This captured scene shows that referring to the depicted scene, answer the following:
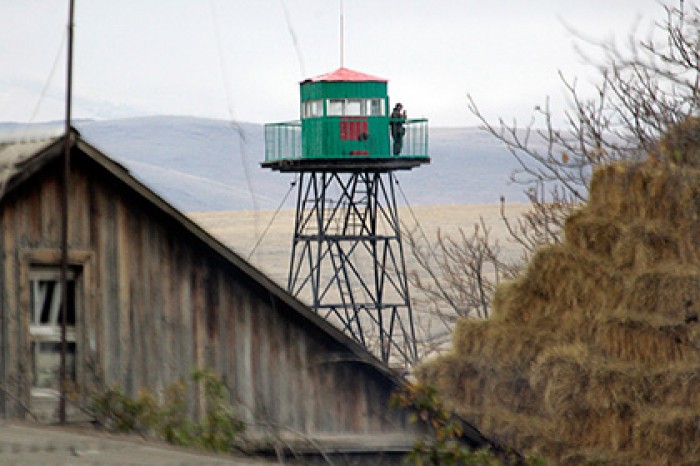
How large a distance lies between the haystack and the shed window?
4050 millimetres

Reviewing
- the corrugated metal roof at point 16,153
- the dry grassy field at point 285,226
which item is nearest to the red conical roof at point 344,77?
the corrugated metal roof at point 16,153

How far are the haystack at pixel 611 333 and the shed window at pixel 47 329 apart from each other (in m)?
4.05

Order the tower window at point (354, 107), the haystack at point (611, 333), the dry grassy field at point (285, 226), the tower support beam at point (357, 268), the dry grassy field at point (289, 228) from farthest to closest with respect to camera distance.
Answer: the dry grassy field at point (285, 226), the dry grassy field at point (289, 228), the tower window at point (354, 107), the tower support beam at point (357, 268), the haystack at point (611, 333)

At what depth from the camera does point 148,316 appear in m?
13.3

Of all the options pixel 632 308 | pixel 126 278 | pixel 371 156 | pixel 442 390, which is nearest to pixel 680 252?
pixel 632 308

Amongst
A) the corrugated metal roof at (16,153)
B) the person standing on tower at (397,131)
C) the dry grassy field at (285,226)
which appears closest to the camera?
the corrugated metal roof at (16,153)

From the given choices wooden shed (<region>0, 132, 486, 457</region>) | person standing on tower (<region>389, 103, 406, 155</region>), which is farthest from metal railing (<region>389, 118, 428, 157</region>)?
wooden shed (<region>0, 132, 486, 457</region>)

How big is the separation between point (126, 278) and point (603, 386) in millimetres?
4990

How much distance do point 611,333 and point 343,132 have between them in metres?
25.9

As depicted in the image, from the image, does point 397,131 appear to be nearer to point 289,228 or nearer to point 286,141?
point 286,141

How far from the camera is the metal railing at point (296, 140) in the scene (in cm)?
3725

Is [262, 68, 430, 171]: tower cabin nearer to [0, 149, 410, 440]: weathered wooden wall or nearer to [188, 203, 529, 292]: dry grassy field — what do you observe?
[0, 149, 410, 440]: weathered wooden wall

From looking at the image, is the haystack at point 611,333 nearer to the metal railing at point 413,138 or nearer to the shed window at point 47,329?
the shed window at point 47,329

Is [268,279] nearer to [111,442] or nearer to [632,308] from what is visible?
[632,308]
